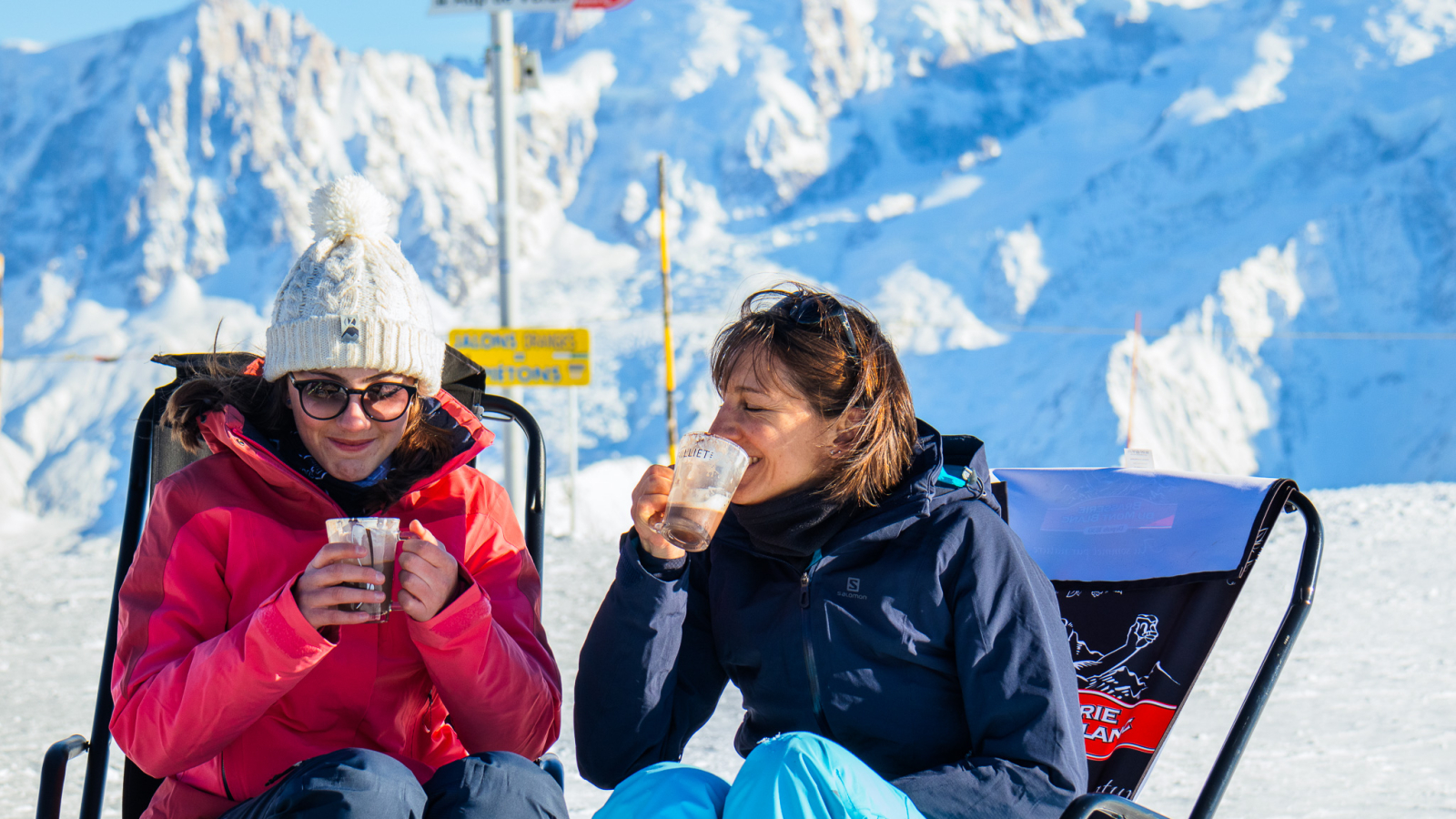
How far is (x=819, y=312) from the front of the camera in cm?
161

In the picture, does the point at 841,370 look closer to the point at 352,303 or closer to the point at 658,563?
the point at 658,563

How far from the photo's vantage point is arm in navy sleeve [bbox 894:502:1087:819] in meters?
1.38

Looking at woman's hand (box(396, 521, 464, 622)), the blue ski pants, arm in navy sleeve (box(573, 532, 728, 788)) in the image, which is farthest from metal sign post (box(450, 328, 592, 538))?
the blue ski pants

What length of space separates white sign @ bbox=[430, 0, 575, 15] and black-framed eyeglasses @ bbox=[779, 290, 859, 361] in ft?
17.1

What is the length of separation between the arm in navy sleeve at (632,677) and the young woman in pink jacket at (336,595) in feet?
0.22

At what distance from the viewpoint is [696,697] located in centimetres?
173

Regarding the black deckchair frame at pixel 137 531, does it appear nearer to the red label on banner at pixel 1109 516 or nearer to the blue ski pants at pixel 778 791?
the blue ski pants at pixel 778 791

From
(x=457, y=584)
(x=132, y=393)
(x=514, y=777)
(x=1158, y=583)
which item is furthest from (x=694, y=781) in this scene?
(x=132, y=393)

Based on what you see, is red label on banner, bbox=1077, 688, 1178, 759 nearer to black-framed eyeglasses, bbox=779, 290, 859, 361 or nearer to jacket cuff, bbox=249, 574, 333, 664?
black-framed eyeglasses, bbox=779, 290, 859, 361

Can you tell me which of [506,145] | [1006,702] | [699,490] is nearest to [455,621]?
[699,490]

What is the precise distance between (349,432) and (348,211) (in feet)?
1.14

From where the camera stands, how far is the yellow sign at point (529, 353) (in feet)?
23.5

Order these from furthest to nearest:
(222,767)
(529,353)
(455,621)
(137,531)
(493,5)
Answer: (529,353)
(493,5)
(137,531)
(222,767)
(455,621)

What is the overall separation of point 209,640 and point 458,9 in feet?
20.3
